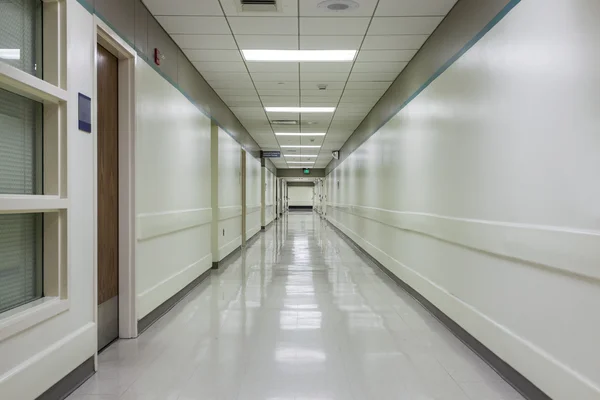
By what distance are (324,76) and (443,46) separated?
2373mm

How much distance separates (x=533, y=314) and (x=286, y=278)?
441 centimetres

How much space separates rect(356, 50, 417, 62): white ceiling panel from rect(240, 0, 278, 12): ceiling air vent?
168 centimetres

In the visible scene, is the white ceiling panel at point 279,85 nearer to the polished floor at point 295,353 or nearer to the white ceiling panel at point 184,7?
the white ceiling panel at point 184,7

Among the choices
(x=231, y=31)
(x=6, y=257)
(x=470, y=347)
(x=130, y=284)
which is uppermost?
(x=231, y=31)

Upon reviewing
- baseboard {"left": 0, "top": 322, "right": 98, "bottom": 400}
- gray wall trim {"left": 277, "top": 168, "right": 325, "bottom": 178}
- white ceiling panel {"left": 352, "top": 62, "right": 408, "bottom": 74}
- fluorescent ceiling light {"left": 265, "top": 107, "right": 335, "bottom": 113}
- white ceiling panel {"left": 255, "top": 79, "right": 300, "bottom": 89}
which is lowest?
baseboard {"left": 0, "top": 322, "right": 98, "bottom": 400}

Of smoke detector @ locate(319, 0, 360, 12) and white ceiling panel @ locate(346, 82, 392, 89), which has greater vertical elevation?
smoke detector @ locate(319, 0, 360, 12)

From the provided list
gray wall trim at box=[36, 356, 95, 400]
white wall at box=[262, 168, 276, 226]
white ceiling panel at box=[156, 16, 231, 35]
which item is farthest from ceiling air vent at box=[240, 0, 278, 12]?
white wall at box=[262, 168, 276, 226]

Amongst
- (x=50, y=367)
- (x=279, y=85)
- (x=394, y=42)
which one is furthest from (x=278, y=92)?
(x=50, y=367)

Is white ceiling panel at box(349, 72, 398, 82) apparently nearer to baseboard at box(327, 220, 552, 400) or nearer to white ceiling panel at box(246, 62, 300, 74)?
white ceiling panel at box(246, 62, 300, 74)

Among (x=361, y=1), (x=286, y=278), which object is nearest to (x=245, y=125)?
(x=286, y=278)

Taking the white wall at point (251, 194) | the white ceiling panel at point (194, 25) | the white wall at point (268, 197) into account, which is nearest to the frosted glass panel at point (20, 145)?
the white ceiling panel at point (194, 25)

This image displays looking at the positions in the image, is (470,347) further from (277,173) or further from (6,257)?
(277,173)

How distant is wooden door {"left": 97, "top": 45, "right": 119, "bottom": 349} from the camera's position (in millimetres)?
3602

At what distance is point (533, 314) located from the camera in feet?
9.03
